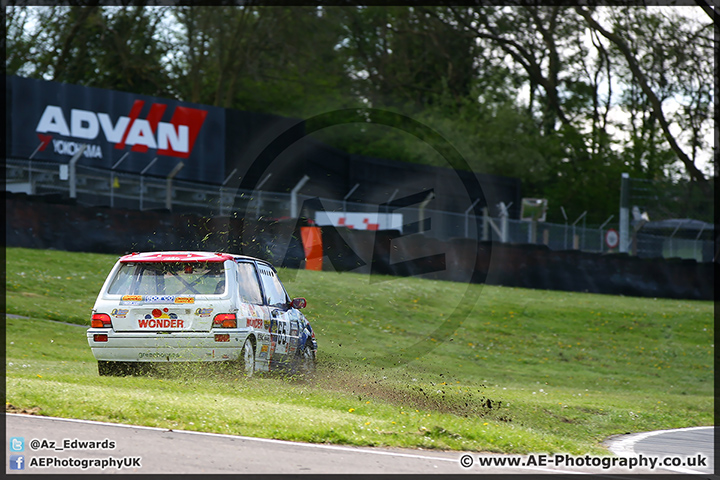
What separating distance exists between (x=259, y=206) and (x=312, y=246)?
236 centimetres

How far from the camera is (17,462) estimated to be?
20.6 ft

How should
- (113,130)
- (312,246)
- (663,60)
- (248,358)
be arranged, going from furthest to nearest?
(663,60) → (113,130) → (312,246) → (248,358)

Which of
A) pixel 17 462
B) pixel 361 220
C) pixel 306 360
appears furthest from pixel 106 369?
pixel 361 220

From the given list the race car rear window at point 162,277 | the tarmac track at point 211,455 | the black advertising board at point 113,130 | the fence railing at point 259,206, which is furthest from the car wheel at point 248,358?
the black advertising board at point 113,130

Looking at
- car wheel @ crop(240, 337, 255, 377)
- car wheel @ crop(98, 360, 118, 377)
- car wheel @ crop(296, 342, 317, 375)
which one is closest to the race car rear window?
car wheel @ crop(240, 337, 255, 377)

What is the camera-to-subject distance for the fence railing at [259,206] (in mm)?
23750

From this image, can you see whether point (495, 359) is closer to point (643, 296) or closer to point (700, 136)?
point (643, 296)

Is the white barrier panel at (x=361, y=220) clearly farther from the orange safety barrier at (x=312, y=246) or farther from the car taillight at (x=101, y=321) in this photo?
the car taillight at (x=101, y=321)

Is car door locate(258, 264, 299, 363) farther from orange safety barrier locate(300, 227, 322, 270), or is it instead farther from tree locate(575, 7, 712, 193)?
tree locate(575, 7, 712, 193)

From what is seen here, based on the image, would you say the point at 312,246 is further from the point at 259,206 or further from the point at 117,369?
the point at 117,369

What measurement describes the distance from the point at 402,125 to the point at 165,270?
4511 cm

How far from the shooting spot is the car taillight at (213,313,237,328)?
9.70 meters

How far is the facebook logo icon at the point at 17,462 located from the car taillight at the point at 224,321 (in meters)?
3.48

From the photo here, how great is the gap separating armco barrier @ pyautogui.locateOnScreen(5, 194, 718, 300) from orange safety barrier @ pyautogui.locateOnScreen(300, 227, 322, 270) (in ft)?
0.62
